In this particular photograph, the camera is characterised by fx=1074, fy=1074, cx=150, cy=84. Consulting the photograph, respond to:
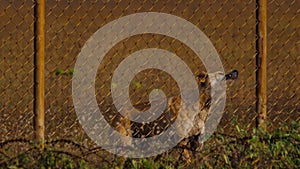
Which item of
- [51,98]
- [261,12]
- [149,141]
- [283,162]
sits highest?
[51,98]

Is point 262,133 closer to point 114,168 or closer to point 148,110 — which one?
point 114,168

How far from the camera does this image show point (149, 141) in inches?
316

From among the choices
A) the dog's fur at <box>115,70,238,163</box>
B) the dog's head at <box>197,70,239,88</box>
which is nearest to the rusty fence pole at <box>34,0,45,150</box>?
the dog's fur at <box>115,70,238,163</box>

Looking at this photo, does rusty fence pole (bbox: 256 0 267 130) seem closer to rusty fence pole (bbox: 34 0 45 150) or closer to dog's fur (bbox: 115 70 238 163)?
dog's fur (bbox: 115 70 238 163)

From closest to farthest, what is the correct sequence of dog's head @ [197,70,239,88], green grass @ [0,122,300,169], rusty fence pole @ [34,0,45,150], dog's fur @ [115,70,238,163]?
green grass @ [0,122,300,169], rusty fence pole @ [34,0,45,150], dog's fur @ [115,70,238,163], dog's head @ [197,70,239,88]

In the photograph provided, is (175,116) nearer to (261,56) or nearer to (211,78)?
(211,78)

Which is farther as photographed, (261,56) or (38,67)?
(261,56)

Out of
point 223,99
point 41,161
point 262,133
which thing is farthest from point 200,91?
point 41,161

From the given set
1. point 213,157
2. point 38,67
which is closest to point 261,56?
point 213,157

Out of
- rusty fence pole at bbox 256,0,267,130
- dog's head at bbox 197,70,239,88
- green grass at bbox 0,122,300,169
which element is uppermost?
dog's head at bbox 197,70,239,88

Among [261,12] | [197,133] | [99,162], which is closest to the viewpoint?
[99,162]

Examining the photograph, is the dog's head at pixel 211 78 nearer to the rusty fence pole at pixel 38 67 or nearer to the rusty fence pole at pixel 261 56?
the rusty fence pole at pixel 261 56

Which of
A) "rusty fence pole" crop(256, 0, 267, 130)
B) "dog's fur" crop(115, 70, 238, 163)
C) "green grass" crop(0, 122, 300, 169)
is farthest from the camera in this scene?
"dog's fur" crop(115, 70, 238, 163)

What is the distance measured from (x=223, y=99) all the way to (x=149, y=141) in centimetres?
139
